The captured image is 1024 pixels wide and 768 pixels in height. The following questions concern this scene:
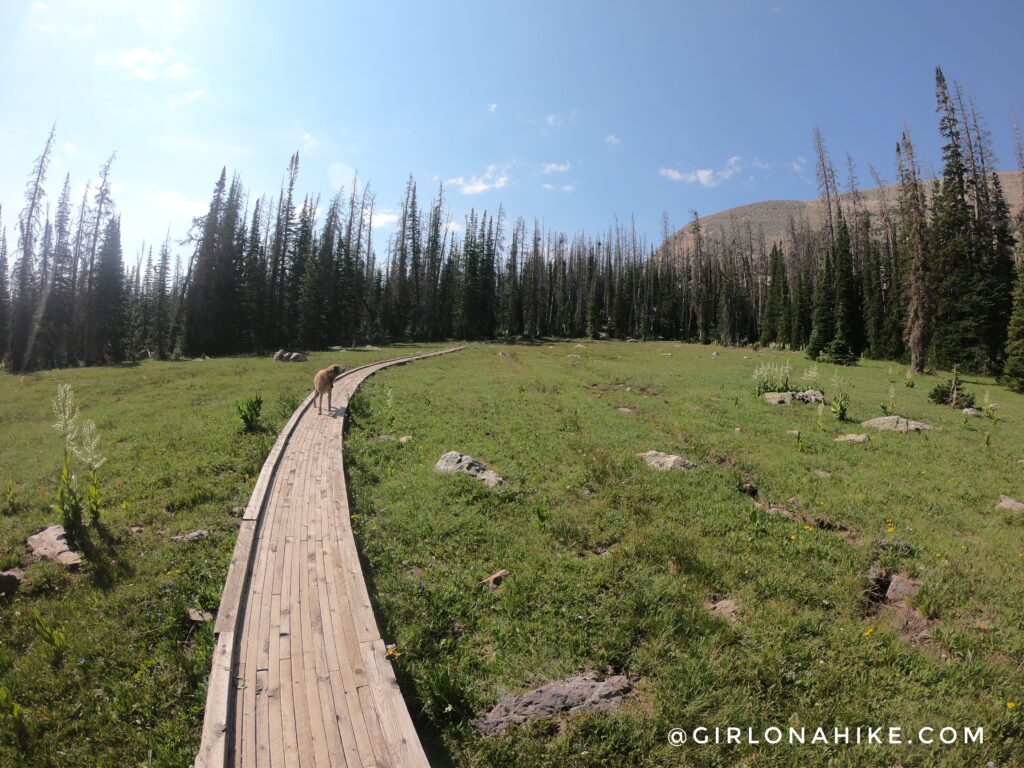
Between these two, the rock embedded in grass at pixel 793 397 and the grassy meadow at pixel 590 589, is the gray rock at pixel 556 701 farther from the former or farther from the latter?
the rock embedded in grass at pixel 793 397

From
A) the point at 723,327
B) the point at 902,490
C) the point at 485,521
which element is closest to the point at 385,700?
the point at 485,521

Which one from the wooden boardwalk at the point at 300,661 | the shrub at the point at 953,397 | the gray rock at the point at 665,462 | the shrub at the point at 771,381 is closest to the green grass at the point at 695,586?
the gray rock at the point at 665,462

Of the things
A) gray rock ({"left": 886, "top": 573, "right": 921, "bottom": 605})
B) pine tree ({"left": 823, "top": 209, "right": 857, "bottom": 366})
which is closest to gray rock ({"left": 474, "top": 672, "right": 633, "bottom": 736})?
gray rock ({"left": 886, "top": 573, "right": 921, "bottom": 605})

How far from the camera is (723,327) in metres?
70.7

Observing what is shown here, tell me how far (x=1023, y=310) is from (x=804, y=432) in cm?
2821

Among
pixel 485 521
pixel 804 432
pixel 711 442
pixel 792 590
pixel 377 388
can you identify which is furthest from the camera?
pixel 377 388

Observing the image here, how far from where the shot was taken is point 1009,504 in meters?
10.1

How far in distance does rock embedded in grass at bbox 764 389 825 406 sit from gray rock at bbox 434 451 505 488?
14.7 metres

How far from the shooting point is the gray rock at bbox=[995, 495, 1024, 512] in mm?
9805

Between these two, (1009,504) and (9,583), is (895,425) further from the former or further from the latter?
(9,583)

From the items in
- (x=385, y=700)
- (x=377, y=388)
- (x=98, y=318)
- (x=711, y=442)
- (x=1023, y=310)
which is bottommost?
(x=385, y=700)

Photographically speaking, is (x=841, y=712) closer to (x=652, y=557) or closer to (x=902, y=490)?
(x=652, y=557)

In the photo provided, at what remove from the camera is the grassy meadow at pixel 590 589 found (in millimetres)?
4758

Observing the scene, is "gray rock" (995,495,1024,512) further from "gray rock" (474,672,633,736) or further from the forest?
the forest
